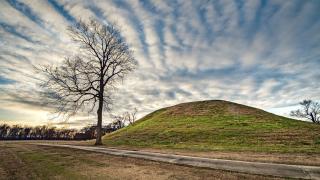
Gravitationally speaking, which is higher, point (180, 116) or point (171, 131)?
point (180, 116)

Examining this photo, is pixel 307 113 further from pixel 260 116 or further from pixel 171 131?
pixel 171 131

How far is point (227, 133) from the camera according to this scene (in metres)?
28.8

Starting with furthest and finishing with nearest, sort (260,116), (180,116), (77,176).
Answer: (180,116) < (260,116) < (77,176)

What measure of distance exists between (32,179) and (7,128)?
181 meters

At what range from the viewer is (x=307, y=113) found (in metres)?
91.0

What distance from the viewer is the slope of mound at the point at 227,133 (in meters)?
21.6

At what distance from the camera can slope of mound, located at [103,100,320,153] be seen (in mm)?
21594

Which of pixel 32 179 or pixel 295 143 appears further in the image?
pixel 295 143

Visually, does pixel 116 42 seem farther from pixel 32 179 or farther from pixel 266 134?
pixel 32 179

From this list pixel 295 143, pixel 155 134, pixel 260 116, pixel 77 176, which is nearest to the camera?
pixel 77 176

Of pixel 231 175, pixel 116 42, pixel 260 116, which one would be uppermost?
pixel 116 42

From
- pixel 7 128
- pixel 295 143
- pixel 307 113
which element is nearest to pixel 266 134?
pixel 295 143

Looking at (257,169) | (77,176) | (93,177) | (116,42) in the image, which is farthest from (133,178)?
(116,42)

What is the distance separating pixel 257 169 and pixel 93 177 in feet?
24.0
